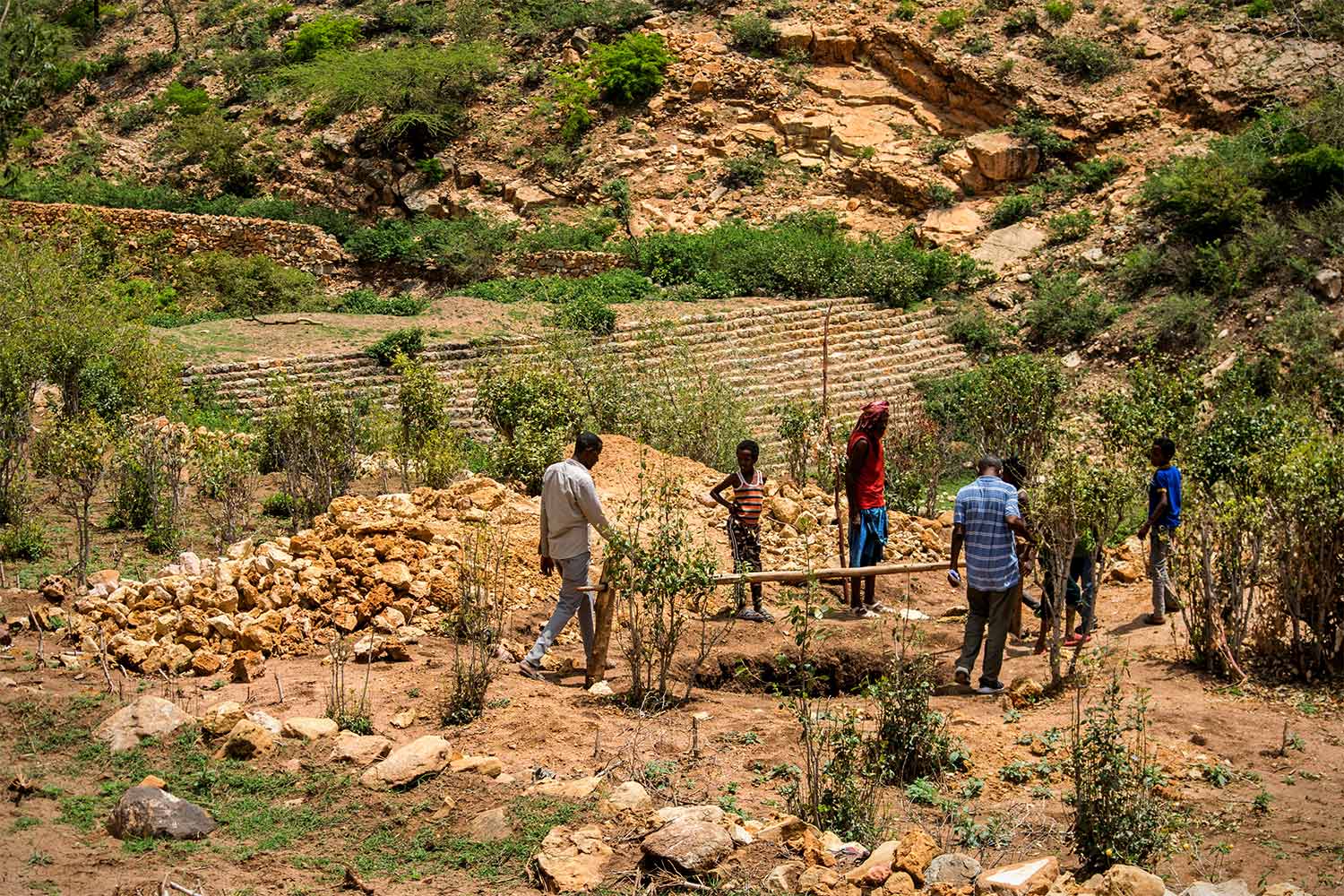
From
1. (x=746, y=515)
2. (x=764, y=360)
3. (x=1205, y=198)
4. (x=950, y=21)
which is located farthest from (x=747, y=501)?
(x=950, y=21)

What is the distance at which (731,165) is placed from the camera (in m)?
24.2

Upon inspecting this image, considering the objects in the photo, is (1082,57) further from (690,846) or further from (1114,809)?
(690,846)

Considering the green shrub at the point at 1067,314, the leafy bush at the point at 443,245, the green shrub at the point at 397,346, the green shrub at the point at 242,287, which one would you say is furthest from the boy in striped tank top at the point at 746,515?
the leafy bush at the point at 443,245

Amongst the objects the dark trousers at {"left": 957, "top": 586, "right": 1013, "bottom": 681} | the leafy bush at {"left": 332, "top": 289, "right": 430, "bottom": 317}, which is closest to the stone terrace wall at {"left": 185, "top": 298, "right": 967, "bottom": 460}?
the leafy bush at {"left": 332, "top": 289, "right": 430, "bottom": 317}

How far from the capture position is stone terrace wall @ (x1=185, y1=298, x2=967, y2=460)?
51.3 feet

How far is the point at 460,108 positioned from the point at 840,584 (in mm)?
19807

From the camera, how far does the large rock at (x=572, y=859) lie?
477cm

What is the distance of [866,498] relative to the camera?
8.35m

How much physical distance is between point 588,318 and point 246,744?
12.4 metres

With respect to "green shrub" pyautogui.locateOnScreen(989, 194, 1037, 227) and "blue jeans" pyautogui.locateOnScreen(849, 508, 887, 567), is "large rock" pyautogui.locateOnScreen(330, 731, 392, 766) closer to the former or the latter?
"blue jeans" pyautogui.locateOnScreen(849, 508, 887, 567)

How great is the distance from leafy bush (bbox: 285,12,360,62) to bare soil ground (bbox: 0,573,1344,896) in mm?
24177

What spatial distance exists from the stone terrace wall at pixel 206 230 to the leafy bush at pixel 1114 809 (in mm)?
20082

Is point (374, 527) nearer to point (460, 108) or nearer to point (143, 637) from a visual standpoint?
point (143, 637)

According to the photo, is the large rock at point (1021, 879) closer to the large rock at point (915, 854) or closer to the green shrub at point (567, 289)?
the large rock at point (915, 854)
